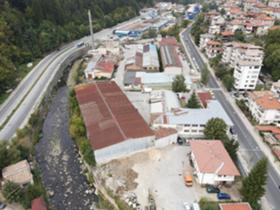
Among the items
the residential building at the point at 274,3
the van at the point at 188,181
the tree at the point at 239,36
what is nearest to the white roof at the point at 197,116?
the van at the point at 188,181

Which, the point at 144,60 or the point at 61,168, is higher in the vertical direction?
the point at 144,60

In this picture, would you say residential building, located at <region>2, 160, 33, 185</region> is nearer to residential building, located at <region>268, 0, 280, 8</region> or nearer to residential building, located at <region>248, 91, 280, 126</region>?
residential building, located at <region>248, 91, 280, 126</region>

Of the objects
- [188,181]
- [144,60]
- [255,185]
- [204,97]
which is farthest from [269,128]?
[144,60]

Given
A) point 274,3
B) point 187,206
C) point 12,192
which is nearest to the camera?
point 187,206

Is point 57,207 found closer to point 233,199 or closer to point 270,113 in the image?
point 233,199

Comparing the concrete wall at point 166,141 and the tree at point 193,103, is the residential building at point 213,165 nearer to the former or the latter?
the concrete wall at point 166,141

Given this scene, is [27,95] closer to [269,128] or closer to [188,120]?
[188,120]
